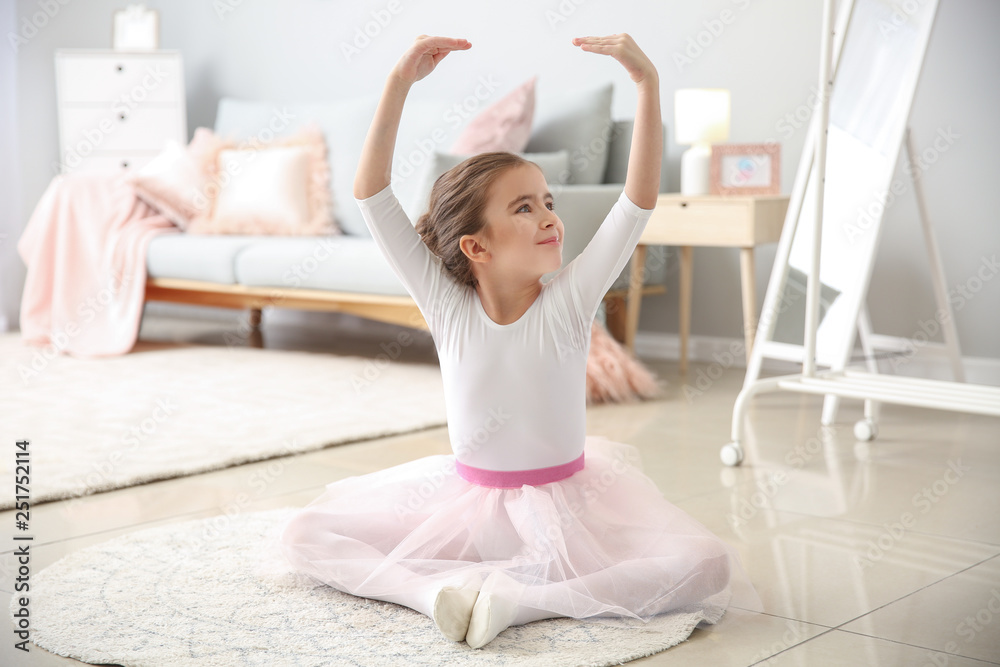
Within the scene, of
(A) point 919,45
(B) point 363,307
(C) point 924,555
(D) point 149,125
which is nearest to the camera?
(C) point 924,555

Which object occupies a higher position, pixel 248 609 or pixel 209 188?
pixel 209 188

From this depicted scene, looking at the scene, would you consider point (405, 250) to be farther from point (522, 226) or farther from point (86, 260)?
point (86, 260)

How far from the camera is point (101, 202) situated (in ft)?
13.2

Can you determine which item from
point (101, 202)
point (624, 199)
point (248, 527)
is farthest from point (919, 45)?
point (101, 202)

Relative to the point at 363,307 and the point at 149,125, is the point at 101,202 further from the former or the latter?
the point at 363,307

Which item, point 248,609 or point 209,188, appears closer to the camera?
point 248,609

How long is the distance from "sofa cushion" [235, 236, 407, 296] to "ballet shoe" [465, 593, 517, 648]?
2.09 m

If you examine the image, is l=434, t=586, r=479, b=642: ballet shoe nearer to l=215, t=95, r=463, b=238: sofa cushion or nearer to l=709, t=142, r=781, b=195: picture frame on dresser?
l=709, t=142, r=781, b=195: picture frame on dresser

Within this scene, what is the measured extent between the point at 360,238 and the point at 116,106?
1.69m

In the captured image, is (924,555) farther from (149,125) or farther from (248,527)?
(149,125)

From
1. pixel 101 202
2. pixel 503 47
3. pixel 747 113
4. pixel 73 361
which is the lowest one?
pixel 73 361

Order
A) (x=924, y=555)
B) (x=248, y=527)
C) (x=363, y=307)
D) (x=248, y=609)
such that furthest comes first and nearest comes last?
(x=363, y=307), (x=248, y=527), (x=924, y=555), (x=248, y=609)

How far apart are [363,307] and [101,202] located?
52.4 inches

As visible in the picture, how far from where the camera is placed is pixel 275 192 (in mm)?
3941
